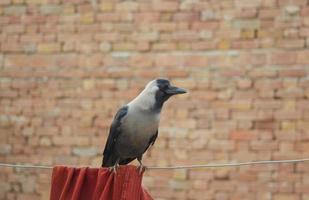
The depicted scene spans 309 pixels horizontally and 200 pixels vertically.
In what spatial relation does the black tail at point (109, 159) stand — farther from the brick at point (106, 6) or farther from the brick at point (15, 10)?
the brick at point (15, 10)

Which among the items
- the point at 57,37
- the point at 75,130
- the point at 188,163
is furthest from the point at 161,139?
the point at 57,37

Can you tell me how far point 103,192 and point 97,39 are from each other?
4138 millimetres

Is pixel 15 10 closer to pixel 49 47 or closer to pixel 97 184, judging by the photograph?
pixel 49 47

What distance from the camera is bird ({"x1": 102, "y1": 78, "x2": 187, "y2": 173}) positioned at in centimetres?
536

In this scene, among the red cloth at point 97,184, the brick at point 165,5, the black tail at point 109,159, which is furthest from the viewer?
the brick at point 165,5

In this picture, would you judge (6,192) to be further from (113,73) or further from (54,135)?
(113,73)

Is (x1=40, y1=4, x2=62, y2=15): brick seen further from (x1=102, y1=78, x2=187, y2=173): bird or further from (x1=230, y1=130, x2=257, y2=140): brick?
(x1=102, y1=78, x2=187, y2=173): bird

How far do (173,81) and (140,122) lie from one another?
2.22 m

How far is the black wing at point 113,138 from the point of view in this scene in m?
5.46

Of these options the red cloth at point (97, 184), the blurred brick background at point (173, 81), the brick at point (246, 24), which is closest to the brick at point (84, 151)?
the blurred brick background at point (173, 81)

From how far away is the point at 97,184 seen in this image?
13.2ft

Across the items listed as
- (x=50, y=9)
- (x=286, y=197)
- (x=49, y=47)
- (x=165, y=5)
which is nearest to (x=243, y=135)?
(x=286, y=197)

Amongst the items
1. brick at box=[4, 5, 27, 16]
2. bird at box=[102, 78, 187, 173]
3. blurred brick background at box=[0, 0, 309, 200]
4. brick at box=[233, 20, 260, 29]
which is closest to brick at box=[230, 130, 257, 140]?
blurred brick background at box=[0, 0, 309, 200]

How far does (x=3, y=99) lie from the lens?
27.4ft
